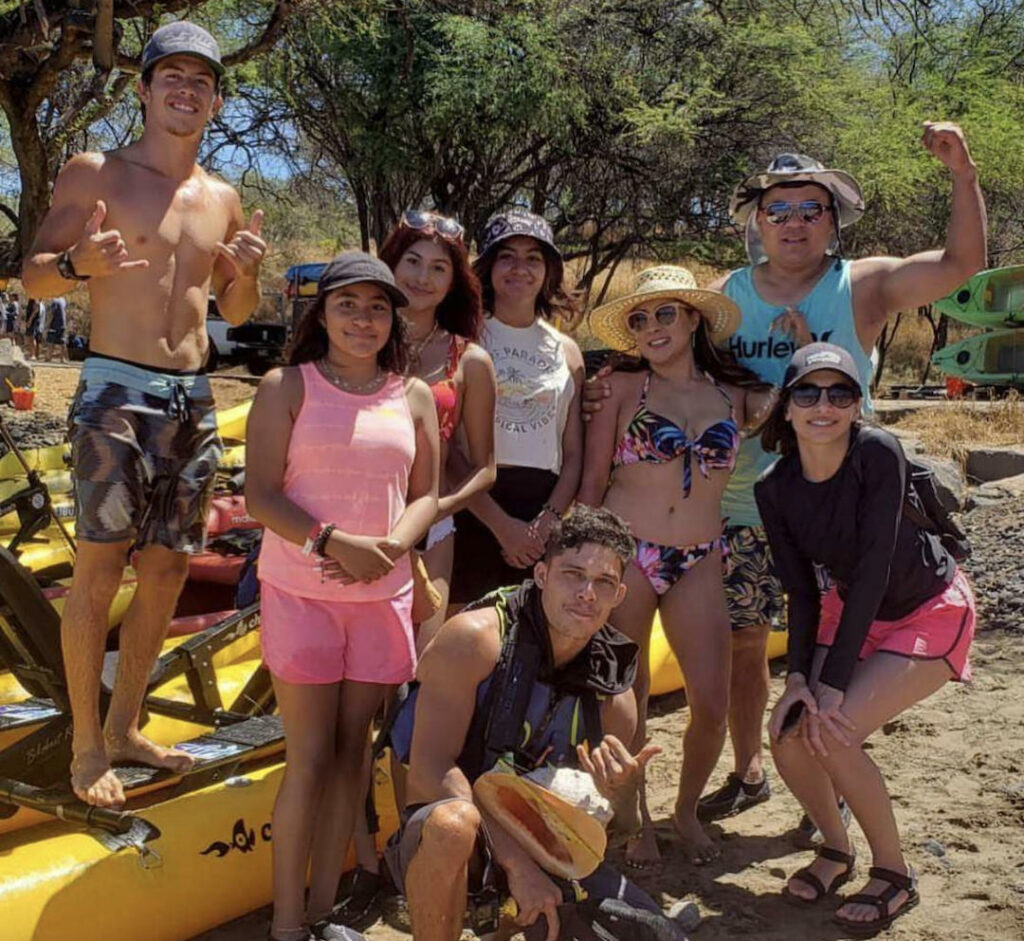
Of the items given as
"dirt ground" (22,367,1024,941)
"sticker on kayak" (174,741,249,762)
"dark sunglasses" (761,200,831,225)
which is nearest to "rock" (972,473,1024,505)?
"dirt ground" (22,367,1024,941)

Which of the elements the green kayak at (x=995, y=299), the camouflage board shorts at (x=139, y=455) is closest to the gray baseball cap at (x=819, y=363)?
the camouflage board shorts at (x=139, y=455)

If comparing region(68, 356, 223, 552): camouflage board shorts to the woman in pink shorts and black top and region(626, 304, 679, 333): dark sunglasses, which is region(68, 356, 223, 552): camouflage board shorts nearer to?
the woman in pink shorts and black top

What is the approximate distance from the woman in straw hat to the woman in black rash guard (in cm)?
28

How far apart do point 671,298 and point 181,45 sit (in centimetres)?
177

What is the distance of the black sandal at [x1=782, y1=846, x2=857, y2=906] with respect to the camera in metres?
4.13

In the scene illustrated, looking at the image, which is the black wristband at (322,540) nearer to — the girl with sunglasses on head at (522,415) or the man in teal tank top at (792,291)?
the girl with sunglasses on head at (522,415)

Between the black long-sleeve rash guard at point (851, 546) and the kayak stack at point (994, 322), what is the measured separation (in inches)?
624

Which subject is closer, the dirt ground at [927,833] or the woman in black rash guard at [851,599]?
the woman in black rash guard at [851,599]

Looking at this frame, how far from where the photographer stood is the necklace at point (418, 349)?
4.20 metres

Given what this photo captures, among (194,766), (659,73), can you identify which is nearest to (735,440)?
(194,766)

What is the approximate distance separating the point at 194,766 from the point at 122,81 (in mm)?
9292

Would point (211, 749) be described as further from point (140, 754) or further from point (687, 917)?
point (687, 917)

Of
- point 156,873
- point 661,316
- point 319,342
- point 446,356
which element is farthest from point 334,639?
point 661,316

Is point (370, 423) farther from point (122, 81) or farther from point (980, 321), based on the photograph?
point (980, 321)
